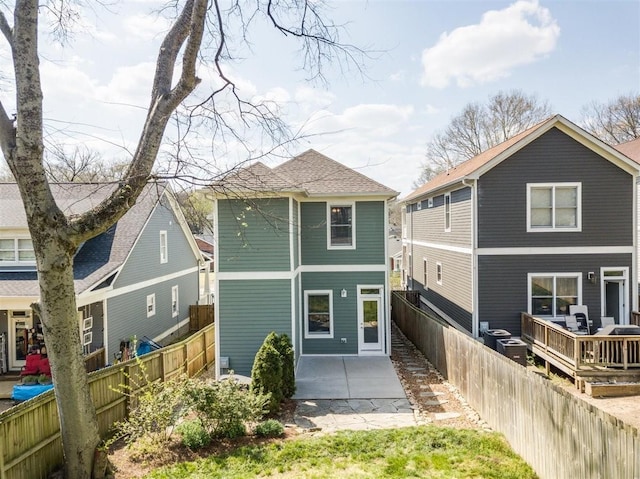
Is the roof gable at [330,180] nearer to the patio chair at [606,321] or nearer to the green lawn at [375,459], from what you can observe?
the green lawn at [375,459]

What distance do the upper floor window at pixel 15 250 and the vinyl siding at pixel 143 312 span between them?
313 centimetres

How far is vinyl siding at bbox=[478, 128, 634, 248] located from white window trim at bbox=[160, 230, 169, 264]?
12365 mm

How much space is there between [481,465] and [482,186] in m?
9.57

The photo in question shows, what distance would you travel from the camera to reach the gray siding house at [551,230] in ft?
43.7

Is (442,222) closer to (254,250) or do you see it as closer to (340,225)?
(340,225)

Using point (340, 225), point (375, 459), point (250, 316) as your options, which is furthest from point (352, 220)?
point (375, 459)

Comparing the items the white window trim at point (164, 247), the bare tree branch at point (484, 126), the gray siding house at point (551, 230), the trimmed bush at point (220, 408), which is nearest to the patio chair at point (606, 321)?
the gray siding house at point (551, 230)

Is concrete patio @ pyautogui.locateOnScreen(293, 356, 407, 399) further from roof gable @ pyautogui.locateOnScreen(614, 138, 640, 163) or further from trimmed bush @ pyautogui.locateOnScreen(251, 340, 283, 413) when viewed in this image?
roof gable @ pyautogui.locateOnScreen(614, 138, 640, 163)

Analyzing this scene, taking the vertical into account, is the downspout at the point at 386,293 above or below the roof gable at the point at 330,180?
below

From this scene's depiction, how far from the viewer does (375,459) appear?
6332 millimetres

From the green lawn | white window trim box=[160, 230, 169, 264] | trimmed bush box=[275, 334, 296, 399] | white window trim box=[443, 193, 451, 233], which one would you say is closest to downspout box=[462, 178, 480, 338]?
white window trim box=[443, 193, 451, 233]

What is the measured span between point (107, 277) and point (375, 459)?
989 cm

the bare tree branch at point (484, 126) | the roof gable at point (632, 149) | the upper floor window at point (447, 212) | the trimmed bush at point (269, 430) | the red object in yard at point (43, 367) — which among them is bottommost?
the trimmed bush at point (269, 430)

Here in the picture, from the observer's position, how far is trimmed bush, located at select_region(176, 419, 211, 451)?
275 inches
